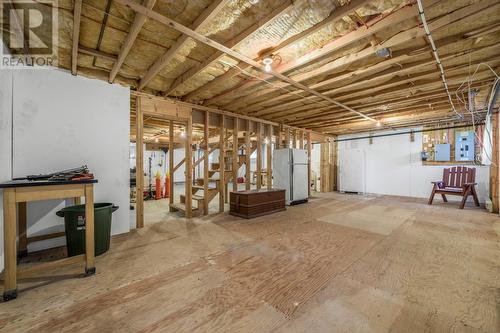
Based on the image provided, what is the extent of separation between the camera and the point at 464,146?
6.02 meters

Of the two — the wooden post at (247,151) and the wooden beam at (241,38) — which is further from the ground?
the wooden beam at (241,38)

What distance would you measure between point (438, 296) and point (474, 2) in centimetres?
249

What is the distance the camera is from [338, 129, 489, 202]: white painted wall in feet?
22.2

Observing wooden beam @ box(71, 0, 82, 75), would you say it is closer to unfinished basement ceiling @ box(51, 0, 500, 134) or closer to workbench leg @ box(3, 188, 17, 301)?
unfinished basement ceiling @ box(51, 0, 500, 134)

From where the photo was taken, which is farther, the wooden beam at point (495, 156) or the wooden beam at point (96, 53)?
the wooden beam at point (495, 156)

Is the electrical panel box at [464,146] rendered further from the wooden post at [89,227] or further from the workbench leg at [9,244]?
the workbench leg at [9,244]

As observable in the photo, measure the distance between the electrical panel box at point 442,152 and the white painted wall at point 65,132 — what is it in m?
8.22

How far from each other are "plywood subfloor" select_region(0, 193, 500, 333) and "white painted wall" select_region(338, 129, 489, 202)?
390cm

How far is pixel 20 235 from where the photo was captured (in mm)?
2416

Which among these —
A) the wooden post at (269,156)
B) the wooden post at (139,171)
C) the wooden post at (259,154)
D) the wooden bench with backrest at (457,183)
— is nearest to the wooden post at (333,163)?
the wooden bench with backrest at (457,183)

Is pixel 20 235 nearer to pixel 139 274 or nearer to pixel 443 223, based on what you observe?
pixel 139 274

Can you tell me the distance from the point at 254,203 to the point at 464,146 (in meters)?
6.38

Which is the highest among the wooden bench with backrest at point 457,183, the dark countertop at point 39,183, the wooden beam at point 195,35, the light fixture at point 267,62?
the wooden beam at point 195,35

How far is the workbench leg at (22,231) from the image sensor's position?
2.39 meters
